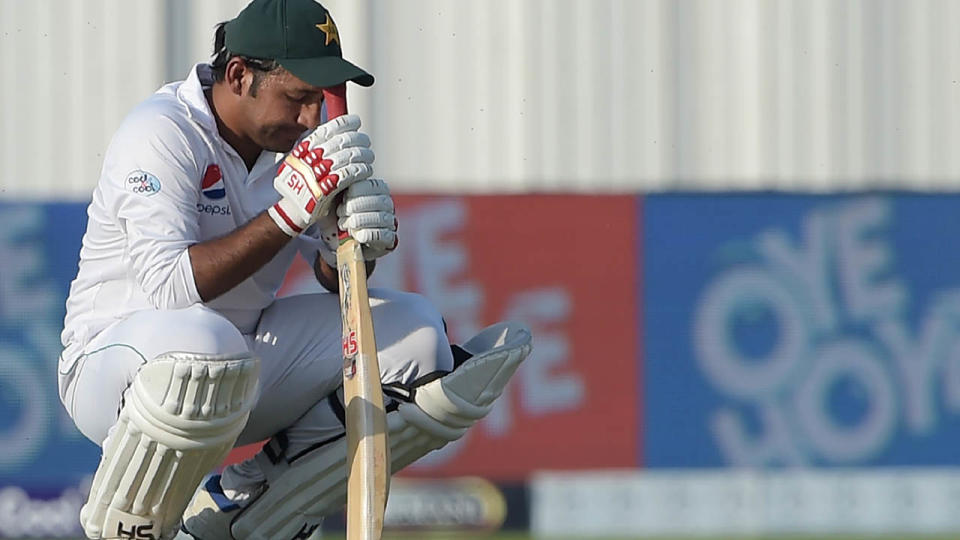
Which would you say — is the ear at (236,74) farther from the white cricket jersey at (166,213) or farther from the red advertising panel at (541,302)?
the red advertising panel at (541,302)

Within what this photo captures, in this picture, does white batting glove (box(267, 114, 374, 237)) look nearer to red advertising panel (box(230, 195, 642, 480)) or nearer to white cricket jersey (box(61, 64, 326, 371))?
white cricket jersey (box(61, 64, 326, 371))

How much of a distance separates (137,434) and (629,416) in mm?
2418

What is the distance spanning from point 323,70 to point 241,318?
1.73 feet

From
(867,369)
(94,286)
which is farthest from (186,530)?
(867,369)

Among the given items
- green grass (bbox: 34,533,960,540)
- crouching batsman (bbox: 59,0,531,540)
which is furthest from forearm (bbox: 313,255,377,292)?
green grass (bbox: 34,533,960,540)

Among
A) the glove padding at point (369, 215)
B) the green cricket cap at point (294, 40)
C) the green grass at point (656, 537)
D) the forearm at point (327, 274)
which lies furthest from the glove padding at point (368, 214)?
the green grass at point (656, 537)

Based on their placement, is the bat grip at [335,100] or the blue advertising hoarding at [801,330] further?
the blue advertising hoarding at [801,330]

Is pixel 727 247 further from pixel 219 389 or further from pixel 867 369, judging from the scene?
pixel 219 389

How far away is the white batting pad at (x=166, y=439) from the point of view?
2.49m

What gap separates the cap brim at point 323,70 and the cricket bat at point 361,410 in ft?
0.09

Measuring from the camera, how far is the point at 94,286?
9.55 ft

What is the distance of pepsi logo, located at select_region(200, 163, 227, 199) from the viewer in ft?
9.33

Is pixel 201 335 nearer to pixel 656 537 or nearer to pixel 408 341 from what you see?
pixel 408 341

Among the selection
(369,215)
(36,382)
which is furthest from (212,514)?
(36,382)
